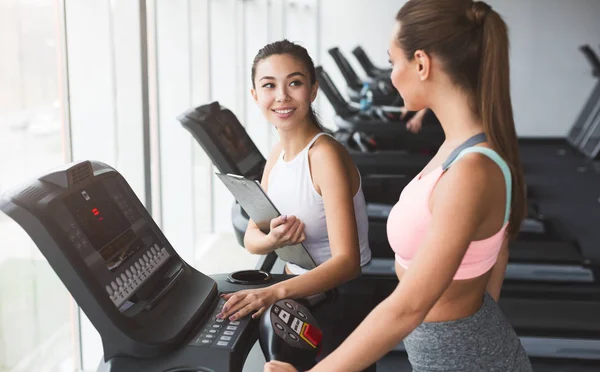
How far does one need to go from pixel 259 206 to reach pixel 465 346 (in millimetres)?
622

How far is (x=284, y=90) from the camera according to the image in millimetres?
1935

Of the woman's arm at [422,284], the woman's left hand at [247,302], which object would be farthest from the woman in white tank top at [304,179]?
the woman's arm at [422,284]

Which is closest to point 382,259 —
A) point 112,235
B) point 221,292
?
point 221,292

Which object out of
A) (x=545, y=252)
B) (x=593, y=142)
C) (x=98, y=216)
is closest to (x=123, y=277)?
(x=98, y=216)

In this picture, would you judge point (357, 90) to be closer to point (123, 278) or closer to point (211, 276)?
point (211, 276)

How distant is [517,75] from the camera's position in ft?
35.5

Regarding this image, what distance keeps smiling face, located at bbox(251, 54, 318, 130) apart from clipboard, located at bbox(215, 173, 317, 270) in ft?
0.93

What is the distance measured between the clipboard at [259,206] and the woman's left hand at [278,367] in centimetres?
46

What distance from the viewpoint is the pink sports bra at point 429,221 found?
4.02 feet

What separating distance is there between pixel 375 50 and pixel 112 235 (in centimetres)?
1023

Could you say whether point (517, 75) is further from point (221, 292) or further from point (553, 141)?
point (221, 292)

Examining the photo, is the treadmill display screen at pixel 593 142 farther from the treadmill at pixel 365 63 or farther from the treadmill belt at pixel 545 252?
the treadmill belt at pixel 545 252

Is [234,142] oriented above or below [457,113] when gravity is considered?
below

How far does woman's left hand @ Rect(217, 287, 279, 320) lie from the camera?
50.8 inches
